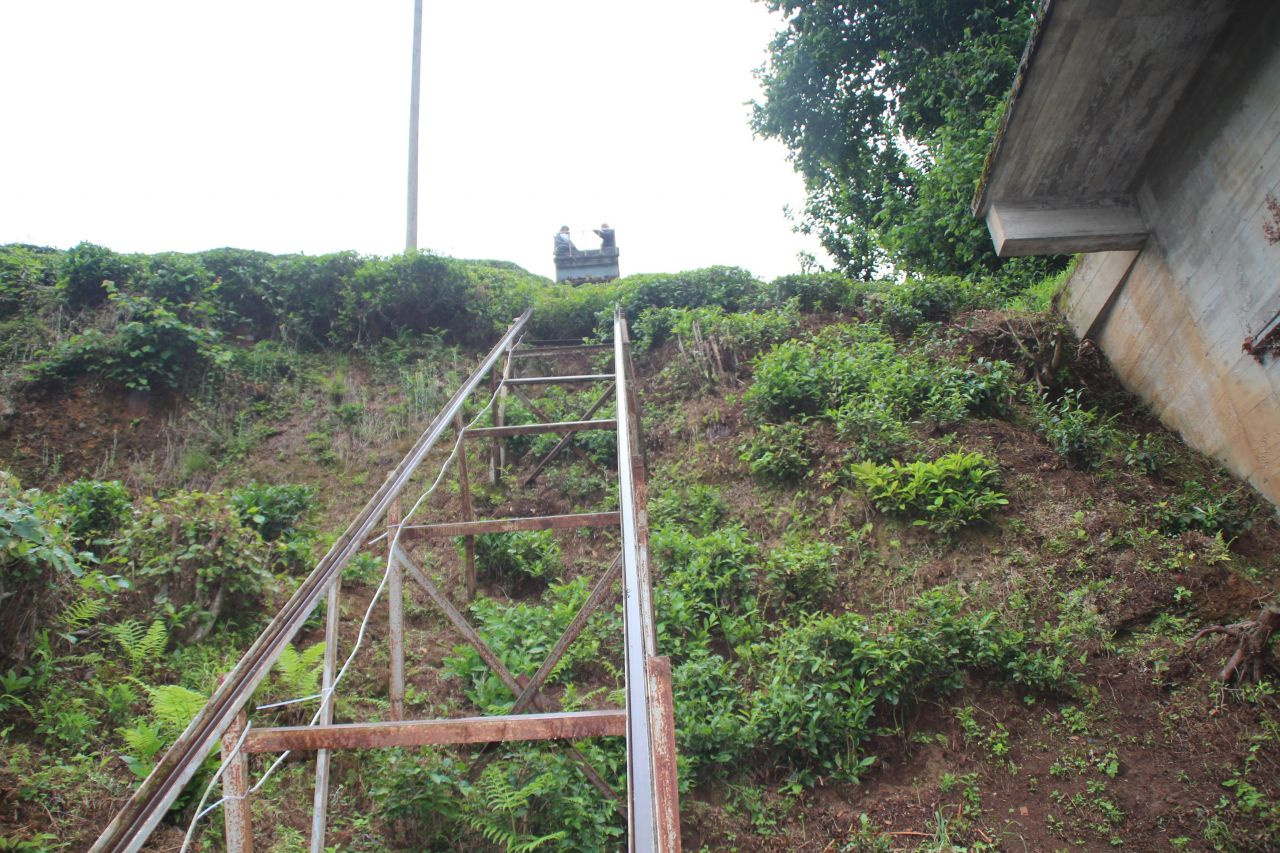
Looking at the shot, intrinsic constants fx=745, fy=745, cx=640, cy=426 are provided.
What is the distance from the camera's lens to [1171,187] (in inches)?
240

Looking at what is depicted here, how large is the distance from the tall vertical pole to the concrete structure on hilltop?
12080 mm

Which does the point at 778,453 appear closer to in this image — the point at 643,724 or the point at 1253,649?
the point at 1253,649

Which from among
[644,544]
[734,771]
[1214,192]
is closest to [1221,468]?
[1214,192]

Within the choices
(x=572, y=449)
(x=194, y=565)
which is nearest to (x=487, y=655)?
(x=194, y=565)

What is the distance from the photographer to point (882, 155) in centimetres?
1534

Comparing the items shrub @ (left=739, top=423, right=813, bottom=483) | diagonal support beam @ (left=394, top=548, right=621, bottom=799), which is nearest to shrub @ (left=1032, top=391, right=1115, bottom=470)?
shrub @ (left=739, top=423, right=813, bottom=483)

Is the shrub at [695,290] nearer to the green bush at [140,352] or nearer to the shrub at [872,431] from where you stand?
the shrub at [872,431]

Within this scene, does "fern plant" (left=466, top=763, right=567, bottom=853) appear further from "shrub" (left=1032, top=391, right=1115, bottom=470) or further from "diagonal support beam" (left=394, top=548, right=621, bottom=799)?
"shrub" (left=1032, top=391, right=1115, bottom=470)

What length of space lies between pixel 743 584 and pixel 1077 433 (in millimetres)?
3280

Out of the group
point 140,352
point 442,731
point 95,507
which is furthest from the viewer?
point 140,352

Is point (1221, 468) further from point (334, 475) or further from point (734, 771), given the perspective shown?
point (334, 475)

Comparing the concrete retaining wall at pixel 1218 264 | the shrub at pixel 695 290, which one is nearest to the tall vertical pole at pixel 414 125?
the shrub at pixel 695 290

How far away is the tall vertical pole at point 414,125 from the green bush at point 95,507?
10325mm

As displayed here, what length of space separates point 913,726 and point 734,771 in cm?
115
